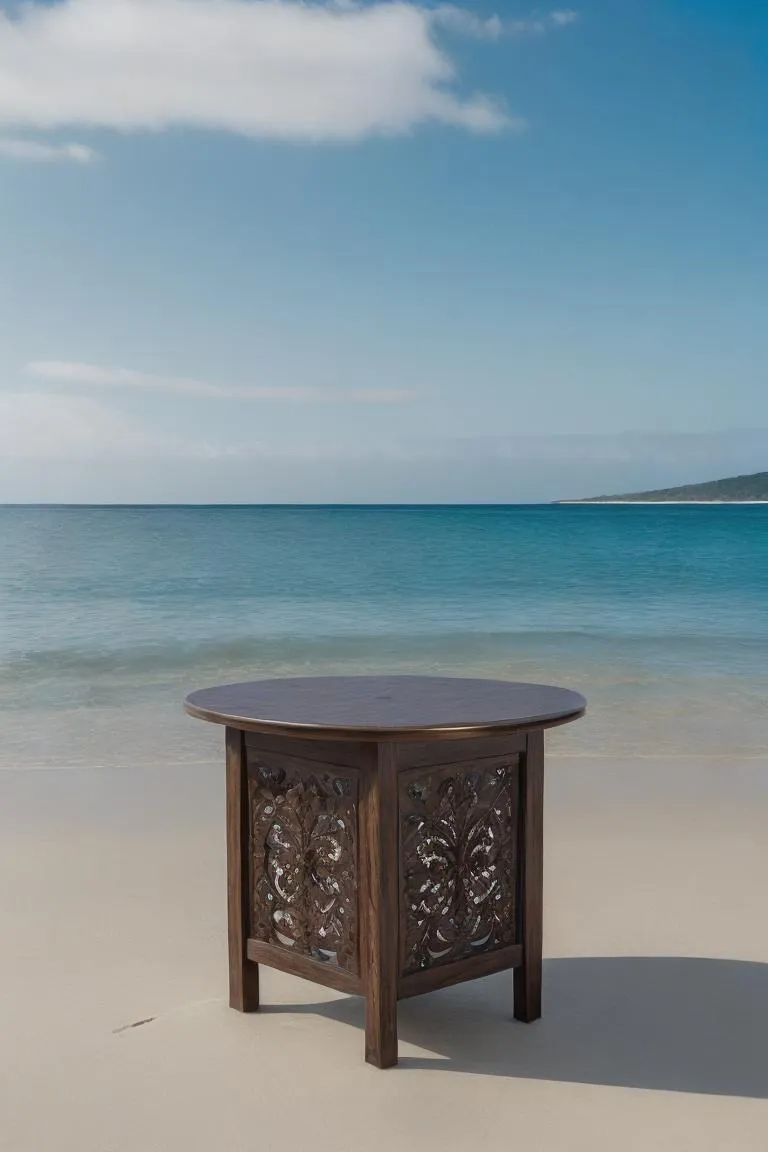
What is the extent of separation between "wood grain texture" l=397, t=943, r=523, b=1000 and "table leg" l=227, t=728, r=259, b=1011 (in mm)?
434

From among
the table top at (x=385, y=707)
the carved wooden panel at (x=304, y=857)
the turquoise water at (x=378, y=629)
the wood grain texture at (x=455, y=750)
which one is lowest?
the turquoise water at (x=378, y=629)

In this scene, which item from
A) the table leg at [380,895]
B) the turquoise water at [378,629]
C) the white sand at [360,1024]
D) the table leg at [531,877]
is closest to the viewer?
the white sand at [360,1024]

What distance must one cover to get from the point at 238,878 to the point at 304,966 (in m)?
0.28

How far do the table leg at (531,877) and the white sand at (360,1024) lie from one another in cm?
8

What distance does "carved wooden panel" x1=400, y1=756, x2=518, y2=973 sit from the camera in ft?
9.33

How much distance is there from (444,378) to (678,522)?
24719 mm

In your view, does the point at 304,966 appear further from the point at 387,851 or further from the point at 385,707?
the point at 385,707

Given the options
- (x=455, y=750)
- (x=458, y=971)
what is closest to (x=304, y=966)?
(x=458, y=971)

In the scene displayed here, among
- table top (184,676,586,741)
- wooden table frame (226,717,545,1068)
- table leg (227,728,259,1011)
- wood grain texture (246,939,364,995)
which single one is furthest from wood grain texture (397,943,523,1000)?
table top (184,676,586,741)

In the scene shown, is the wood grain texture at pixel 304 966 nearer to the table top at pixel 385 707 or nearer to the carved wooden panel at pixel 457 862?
the carved wooden panel at pixel 457 862

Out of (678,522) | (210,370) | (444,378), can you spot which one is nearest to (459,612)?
(444,378)

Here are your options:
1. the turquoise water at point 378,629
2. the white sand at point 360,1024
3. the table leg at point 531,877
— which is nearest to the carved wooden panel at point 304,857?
the white sand at point 360,1024

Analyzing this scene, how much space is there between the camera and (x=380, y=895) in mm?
2736

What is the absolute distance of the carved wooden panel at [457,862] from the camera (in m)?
2.84
